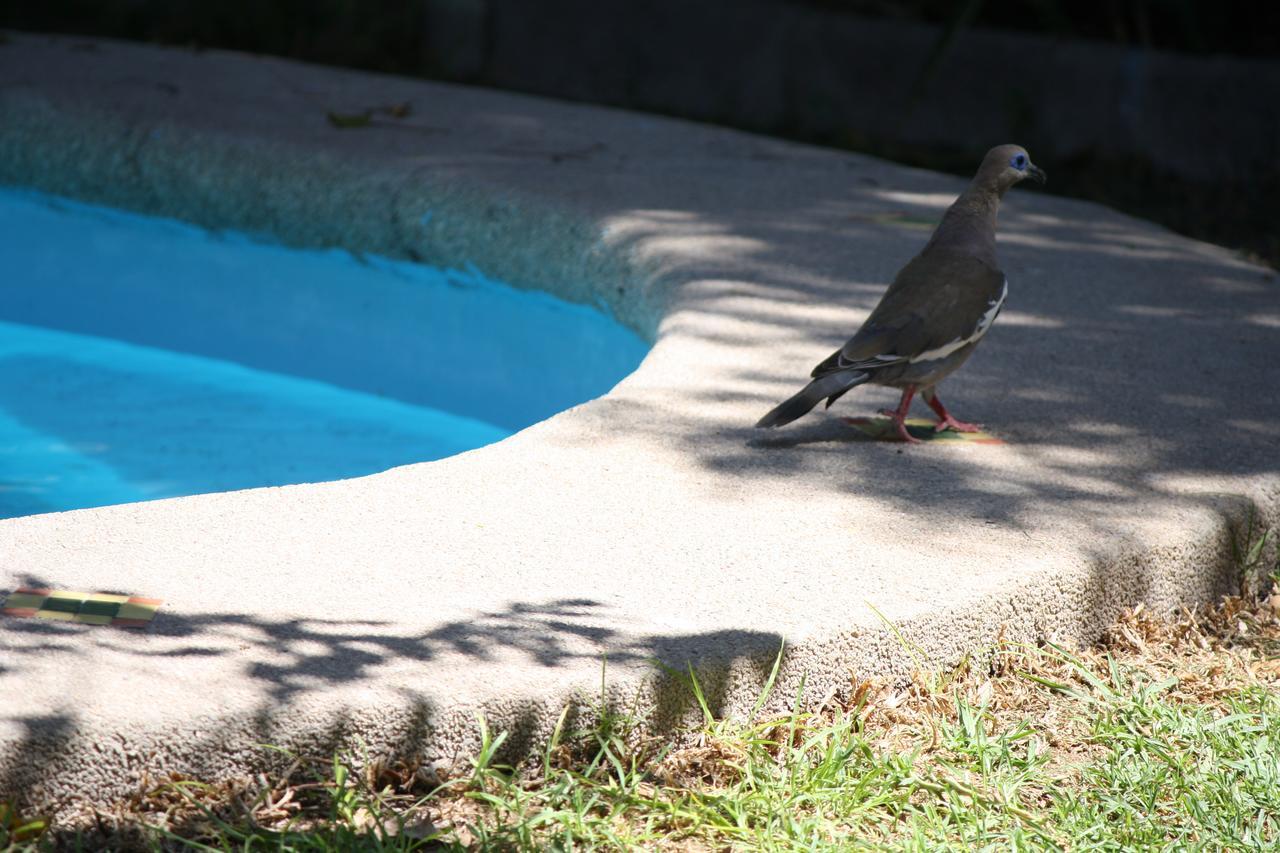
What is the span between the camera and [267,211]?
5859 mm

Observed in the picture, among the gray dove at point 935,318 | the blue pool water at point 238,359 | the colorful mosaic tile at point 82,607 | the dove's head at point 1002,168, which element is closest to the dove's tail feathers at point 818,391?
the gray dove at point 935,318

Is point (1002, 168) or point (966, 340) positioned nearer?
point (966, 340)

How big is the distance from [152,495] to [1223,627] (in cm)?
310

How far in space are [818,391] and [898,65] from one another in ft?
18.9

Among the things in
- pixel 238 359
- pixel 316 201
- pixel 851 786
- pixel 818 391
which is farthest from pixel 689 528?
pixel 316 201

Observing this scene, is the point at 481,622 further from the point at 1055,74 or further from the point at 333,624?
the point at 1055,74

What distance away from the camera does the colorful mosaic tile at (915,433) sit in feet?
10.6

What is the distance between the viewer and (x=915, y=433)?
3281mm

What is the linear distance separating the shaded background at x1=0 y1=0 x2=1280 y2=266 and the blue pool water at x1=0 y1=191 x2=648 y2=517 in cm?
215

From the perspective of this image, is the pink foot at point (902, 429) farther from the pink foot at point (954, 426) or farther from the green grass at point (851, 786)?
the green grass at point (851, 786)

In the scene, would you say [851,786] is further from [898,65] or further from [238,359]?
[898,65]

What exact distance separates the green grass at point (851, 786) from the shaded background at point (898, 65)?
166 inches

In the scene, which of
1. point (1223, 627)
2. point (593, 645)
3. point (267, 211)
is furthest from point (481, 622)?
point (267, 211)

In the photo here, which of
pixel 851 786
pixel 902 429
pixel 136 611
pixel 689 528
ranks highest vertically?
pixel 902 429
